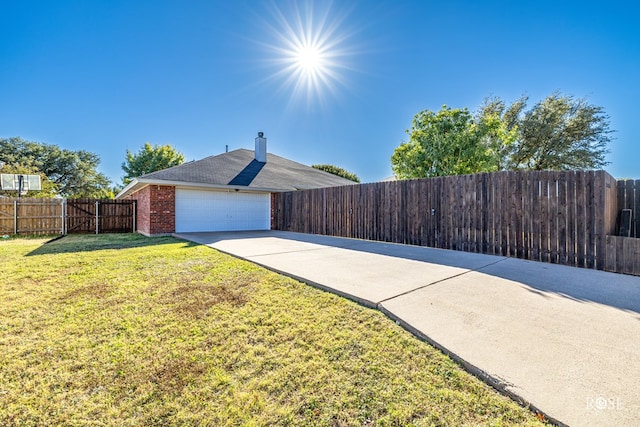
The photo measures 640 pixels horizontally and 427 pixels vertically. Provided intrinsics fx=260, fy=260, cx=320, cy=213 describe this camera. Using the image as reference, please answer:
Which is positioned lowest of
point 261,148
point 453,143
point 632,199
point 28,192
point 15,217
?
point 15,217

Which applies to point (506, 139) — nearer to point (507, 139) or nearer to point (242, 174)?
point (507, 139)

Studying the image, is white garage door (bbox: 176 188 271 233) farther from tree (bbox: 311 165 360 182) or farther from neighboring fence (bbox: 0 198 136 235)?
tree (bbox: 311 165 360 182)

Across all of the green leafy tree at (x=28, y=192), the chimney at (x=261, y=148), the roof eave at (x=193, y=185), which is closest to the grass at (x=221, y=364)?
the roof eave at (x=193, y=185)

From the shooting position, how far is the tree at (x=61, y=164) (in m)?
24.7

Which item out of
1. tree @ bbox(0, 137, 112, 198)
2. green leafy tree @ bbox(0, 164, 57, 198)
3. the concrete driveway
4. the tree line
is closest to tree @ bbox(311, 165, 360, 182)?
the tree line

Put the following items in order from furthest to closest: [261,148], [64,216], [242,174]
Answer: [261,148]
[242,174]
[64,216]

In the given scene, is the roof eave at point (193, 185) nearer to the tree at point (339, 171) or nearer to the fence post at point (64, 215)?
the fence post at point (64, 215)

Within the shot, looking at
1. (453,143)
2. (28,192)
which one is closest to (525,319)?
(453,143)

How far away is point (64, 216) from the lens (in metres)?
11.7

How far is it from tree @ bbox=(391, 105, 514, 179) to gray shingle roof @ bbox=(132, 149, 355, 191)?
561cm

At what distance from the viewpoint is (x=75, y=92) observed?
515 inches

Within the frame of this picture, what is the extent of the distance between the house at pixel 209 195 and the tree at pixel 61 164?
22.3 metres

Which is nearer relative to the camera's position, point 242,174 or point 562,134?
point 242,174

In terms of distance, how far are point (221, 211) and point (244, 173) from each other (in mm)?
2365
